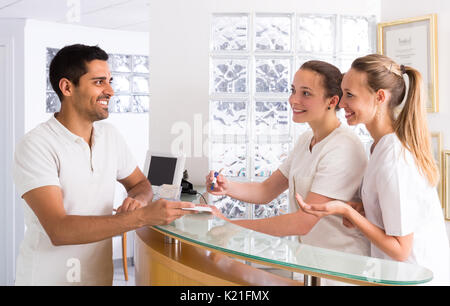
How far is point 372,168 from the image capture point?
73.4 inches

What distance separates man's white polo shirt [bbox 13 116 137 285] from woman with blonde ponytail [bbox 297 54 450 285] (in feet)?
2.59

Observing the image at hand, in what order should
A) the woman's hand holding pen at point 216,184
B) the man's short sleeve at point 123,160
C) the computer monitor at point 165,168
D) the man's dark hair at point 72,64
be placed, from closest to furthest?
1. the man's dark hair at point 72,64
2. the man's short sleeve at point 123,160
3. the woman's hand holding pen at point 216,184
4. the computer monitor at point 165,168

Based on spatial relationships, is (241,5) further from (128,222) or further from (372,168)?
(128,222)

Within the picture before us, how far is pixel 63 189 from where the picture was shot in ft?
5.78

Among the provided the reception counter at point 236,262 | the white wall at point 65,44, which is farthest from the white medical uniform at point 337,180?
the white wall at point 65,44

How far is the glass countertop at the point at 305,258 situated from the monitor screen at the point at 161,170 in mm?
944

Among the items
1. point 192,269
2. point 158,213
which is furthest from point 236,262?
point 158,213

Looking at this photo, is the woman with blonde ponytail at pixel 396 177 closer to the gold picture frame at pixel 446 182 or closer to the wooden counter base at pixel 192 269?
the wooden counter base at pixel 192 269

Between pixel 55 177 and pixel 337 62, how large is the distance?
275 cm

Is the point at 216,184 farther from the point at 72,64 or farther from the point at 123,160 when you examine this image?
the point at 72,64

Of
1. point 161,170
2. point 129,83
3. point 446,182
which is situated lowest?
point 446,182

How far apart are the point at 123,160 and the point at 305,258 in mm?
978

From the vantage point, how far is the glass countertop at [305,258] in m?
1.31

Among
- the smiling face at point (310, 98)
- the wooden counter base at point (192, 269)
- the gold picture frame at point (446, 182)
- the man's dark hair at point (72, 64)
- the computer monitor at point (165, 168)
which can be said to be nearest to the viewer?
the wooden counter base at point (192, 269)
